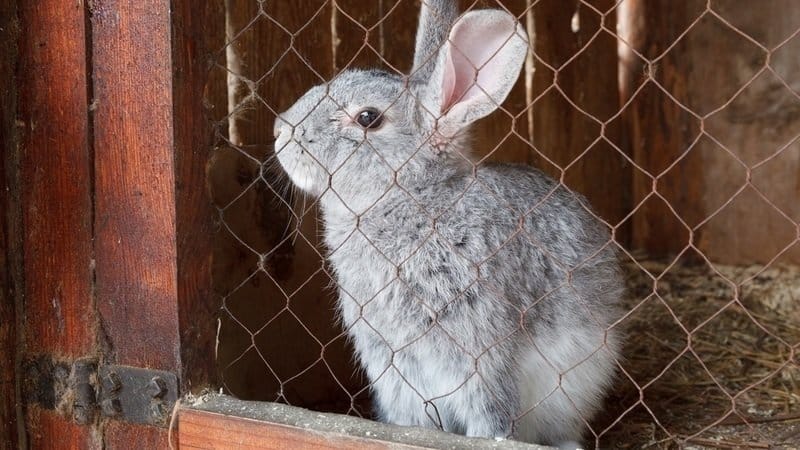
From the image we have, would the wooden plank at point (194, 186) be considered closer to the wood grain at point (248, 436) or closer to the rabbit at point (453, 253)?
the wood grain at point (248, 436)

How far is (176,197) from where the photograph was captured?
2.11m

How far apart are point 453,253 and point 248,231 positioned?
0.76 m

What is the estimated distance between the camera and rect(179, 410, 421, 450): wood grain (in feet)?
6.41

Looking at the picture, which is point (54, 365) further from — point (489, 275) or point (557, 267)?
point (557, 267)

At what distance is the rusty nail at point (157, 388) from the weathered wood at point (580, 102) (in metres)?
2.01

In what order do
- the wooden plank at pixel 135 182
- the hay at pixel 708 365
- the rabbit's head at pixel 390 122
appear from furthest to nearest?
the hay at pixel 708 365
the rabbit's head at pixel 390 122
the wooden plank at pixel 135 182

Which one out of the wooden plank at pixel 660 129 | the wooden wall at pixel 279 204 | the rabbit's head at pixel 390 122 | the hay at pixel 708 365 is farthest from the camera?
the wooden plank at pixel 660 129

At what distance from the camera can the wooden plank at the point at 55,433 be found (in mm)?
2223

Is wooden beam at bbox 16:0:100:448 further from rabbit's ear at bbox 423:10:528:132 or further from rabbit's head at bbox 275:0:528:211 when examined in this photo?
rabbit's ear at bbox 423:10:528:132

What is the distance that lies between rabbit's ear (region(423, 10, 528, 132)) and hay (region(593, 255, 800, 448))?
59 centimetres

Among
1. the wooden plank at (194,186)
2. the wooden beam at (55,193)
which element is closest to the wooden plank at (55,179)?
the wooden beam at (55,193)

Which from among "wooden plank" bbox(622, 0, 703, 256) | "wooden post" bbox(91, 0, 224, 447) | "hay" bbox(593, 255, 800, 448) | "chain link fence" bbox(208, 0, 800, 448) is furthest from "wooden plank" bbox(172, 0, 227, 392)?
"wooden plank" bbox(622, 0, 703, 256)

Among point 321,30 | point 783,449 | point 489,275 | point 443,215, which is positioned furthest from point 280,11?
point 783,449

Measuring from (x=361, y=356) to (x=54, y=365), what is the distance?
77 cm
